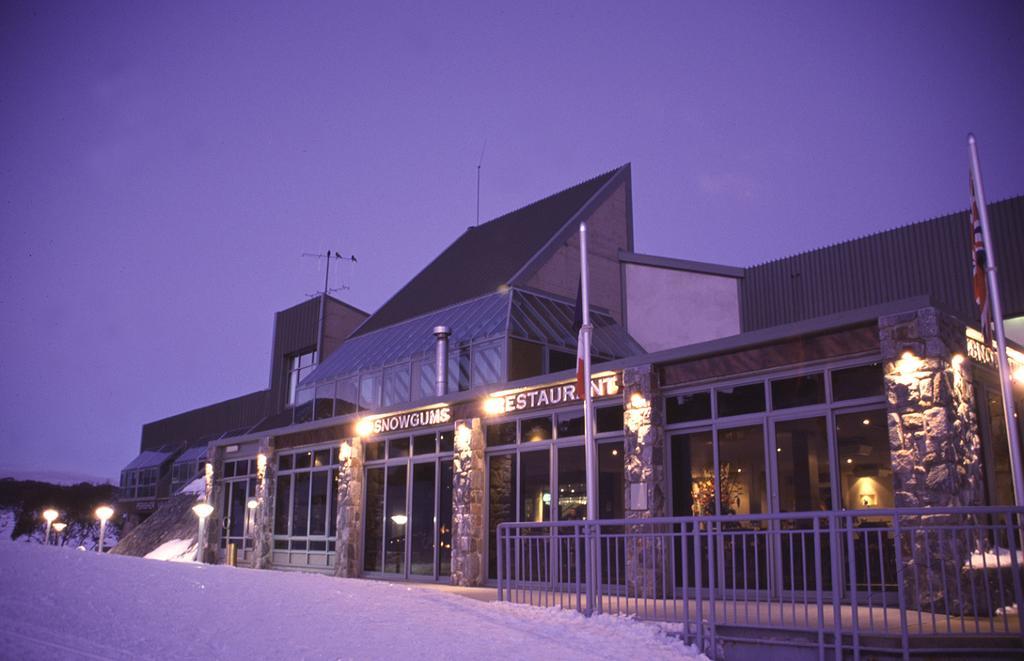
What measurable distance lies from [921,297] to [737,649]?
5.19 metres

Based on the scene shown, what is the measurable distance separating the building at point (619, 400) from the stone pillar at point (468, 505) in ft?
0.13

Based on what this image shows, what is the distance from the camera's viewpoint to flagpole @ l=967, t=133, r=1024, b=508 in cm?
1026

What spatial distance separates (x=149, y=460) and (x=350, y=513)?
4298cm

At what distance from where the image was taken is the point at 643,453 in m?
13.9

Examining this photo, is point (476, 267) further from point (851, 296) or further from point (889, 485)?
point (889, 485)

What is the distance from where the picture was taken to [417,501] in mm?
18891

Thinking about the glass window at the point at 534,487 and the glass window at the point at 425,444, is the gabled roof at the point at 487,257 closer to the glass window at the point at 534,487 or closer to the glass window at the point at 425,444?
the glass window at the point at 425,444

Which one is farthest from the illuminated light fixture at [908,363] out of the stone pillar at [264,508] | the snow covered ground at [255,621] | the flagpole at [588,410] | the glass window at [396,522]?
the stone pillar at [264,508]

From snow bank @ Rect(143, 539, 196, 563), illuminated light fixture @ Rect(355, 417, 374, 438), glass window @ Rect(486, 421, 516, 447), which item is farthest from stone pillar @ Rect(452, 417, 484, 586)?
snow bank @ Rect(143, 539, 196, 563)

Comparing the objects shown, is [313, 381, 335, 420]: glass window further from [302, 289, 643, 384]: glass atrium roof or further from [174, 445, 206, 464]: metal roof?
[174, 445, 206, 464]: metal roof

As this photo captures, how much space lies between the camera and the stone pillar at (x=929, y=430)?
399 inches

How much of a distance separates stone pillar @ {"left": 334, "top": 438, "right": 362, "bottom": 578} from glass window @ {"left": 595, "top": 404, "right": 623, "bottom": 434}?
7741 mm

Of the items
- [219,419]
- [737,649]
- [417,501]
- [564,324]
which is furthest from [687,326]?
[219,419]

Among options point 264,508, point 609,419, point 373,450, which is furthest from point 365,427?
point 609,419
